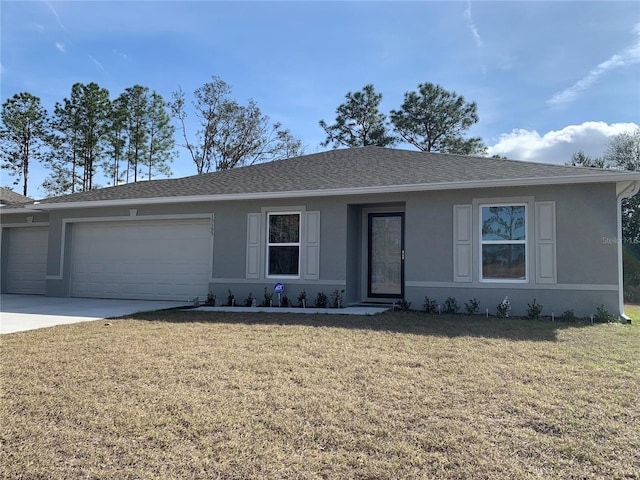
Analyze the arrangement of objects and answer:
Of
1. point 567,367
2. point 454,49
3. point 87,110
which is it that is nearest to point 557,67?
point 454,49

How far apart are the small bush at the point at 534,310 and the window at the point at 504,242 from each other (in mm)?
528

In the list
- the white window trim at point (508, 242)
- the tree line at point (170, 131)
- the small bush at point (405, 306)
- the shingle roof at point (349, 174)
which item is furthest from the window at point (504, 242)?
the tree line at point (170, 131)

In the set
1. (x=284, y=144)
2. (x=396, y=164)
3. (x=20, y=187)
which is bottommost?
(x=396, y=164)

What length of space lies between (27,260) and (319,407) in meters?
14.2

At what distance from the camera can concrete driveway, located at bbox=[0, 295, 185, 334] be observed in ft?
25.6

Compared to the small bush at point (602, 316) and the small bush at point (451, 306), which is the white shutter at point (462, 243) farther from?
the small bush at point (602, 316)

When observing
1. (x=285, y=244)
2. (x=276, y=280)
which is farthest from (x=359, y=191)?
(x=276, y=280)

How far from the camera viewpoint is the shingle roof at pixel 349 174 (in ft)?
29.2

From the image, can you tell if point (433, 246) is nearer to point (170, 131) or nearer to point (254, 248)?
point (254, 248)

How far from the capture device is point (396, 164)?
1102 cm

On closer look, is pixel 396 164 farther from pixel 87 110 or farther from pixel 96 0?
pixel 87 110

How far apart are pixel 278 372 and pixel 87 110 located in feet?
90.6

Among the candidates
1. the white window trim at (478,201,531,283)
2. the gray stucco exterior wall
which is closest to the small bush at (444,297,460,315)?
the gray stucco exterior wall

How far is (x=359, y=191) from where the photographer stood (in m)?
9.52
